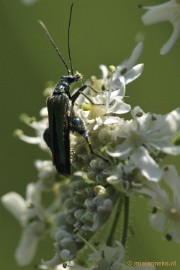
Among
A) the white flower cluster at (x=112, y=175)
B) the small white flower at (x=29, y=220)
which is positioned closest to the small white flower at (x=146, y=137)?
the white flower cluster at (x=112, y=175)

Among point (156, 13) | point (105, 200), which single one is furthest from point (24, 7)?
point (105, 200)

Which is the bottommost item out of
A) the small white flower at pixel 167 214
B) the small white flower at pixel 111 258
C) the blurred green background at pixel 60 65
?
the small white flower at pixel 111 258

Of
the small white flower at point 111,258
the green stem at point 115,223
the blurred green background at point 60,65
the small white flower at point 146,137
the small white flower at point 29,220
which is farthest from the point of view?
the blurred green background at point 60,65

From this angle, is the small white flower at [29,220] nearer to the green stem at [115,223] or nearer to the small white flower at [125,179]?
the green stem at [115,223]

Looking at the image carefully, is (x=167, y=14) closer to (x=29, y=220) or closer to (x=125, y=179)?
(x=125, y=179)

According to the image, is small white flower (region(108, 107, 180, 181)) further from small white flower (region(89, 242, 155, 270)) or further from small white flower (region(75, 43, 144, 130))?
small white flower (region(89, 242, 155, 270))

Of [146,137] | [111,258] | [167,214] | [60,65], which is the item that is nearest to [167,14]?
[146,137]

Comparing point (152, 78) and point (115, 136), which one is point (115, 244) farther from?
point (152, 78)

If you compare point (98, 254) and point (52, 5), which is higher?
point (52, 5)
